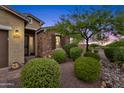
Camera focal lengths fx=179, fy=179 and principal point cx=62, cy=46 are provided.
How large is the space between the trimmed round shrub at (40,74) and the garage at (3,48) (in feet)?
14.6

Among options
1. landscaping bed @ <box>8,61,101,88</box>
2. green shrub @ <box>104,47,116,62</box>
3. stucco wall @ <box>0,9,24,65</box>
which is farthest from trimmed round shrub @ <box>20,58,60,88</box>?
green shrub @ <box>104,47,116,62</box>

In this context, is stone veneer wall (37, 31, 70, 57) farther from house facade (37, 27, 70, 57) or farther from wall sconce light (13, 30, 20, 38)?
wall sconce light (13, 30, 20, 38)

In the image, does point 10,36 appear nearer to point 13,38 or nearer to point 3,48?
point 13,38

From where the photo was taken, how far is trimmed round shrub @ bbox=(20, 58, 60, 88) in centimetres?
529

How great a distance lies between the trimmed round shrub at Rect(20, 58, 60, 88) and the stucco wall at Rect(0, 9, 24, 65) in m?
4.91

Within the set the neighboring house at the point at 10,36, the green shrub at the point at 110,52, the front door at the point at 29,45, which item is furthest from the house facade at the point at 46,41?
the neighboring house at the point at 10,36

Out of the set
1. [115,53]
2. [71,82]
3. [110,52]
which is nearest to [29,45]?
[110,52]

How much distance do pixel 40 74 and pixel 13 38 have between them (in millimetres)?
5584

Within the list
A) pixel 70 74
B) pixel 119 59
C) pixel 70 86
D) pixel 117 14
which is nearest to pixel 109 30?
pixel 117 14

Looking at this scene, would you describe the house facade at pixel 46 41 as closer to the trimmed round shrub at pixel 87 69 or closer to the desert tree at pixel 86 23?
the desert tree at pixel 86 23

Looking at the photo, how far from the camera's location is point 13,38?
10.3m

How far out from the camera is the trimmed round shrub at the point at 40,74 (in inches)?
208

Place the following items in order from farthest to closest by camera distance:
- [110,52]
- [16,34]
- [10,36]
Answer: [110,52], [16,34], [10,36]
